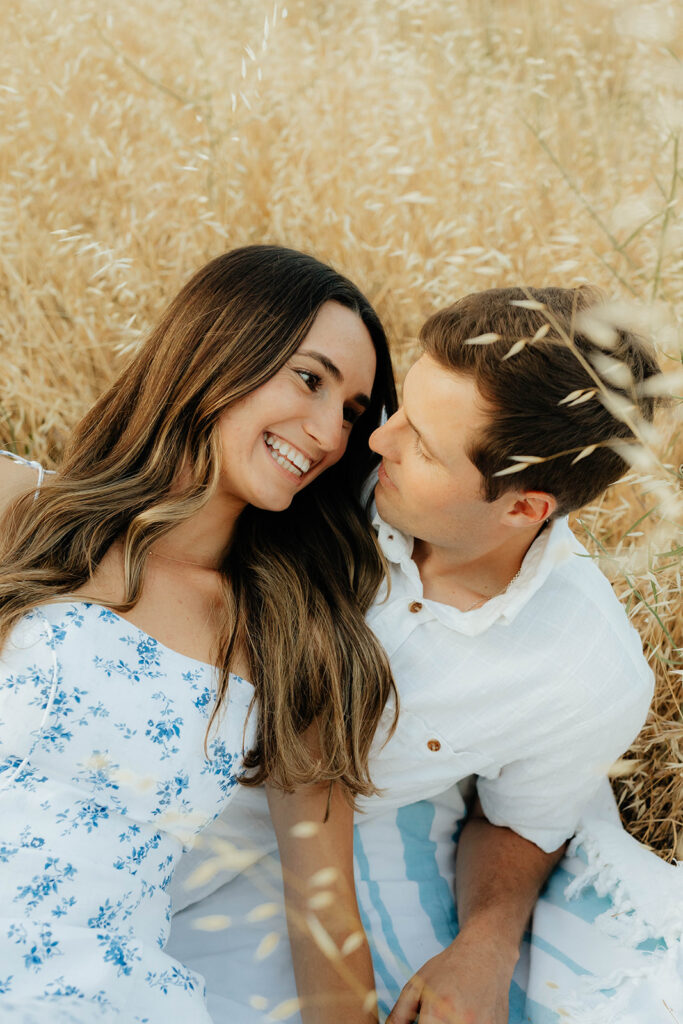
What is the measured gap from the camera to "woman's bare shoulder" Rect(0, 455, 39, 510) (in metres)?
2.06

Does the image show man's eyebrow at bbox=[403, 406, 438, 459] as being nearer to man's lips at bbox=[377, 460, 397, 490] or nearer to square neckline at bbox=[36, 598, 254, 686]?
man's lips at bbox=[377, 460, 397, 490]

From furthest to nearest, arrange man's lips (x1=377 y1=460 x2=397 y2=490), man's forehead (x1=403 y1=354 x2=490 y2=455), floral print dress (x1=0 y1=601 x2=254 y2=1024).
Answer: man's lips (x1=377 y1=460 x2=397 y2=490), man's forehead (x1=403 y1=354 x2=490 y2=455), floral print dress (x1=0 y1=601 x2=254 y2=1024)

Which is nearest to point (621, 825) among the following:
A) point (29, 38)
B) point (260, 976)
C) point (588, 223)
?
point (260, 976)

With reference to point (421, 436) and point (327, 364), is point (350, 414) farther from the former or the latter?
point (421, 436)

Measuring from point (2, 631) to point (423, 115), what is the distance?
269cm

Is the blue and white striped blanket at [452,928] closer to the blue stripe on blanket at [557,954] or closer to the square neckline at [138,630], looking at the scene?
the blue stripe on blanket at [557,954]

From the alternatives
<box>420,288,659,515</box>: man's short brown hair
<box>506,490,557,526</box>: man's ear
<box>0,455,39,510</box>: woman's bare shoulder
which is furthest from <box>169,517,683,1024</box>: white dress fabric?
<box>0,455,39,510</box>: woman's bare shoulder

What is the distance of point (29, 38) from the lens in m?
3.71

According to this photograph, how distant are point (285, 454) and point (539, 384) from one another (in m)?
0.62

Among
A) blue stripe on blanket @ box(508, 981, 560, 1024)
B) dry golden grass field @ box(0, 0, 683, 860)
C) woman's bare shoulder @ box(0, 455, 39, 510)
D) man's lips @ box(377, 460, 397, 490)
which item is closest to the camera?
blue stripe on blanket @ box(508, 981, 560, 1024)

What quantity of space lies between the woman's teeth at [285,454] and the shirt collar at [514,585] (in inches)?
13.2

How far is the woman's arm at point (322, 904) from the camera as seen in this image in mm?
1810

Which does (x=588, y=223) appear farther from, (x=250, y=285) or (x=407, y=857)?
(x=407, y=857)

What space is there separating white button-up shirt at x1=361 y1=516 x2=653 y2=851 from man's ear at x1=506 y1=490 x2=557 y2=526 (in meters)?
0.09
